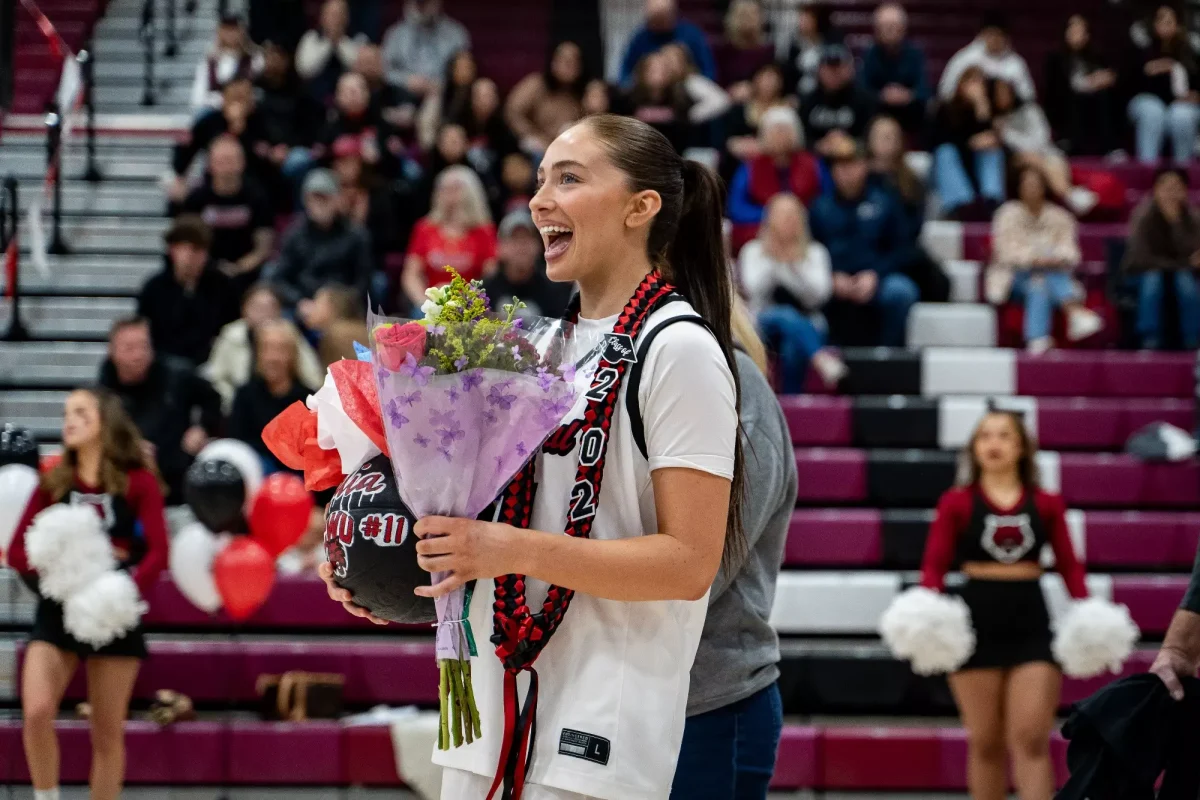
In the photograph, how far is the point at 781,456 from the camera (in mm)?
2812

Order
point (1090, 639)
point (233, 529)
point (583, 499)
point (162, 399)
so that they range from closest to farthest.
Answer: point (583, 499) < point (1090, 639) < point (233, 529) < point (162, 399)

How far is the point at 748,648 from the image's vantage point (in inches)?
107

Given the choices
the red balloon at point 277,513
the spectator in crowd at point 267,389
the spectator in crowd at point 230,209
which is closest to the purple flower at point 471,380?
the red balloon at point 277,513

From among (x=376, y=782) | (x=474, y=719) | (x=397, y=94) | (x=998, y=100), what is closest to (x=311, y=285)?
(x=397, y=94)

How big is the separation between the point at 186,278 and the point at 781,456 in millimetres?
5557

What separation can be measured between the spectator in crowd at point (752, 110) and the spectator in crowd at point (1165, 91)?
2651 mm

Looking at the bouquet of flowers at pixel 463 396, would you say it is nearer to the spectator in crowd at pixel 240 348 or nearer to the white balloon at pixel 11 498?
the white balloon at pixel 11 498

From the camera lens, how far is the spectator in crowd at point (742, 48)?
34.5ft

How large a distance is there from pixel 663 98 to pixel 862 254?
192cm

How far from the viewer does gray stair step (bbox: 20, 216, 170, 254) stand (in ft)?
29.0

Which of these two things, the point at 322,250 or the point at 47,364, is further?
the point at 322,250

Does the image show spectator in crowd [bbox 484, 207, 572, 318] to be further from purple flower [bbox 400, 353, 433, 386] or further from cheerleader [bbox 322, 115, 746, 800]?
purple flower [bbox 400, 353, 433, 386]

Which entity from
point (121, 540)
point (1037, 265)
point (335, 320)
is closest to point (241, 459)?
point (121, 540)

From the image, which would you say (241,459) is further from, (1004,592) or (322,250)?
(1004,592)
